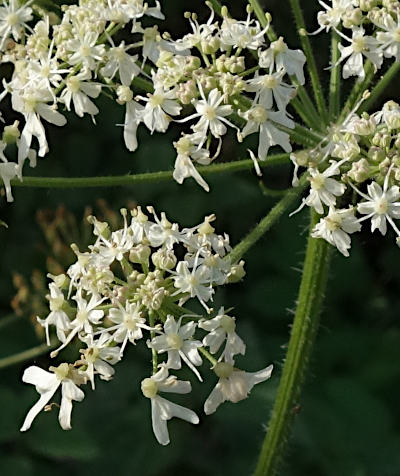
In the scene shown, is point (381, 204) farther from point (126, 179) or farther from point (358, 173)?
point (126, 179)

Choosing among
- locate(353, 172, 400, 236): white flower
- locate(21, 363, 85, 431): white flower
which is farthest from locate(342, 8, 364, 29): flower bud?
locate(21, 363, 85, 431): white flower

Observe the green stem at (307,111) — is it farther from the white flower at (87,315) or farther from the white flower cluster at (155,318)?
the white flower at (87,315)

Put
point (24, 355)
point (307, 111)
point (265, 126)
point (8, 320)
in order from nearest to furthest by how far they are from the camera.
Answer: point (265, 126) → point (307, 111) → point (24, 355) → point (8, 320)

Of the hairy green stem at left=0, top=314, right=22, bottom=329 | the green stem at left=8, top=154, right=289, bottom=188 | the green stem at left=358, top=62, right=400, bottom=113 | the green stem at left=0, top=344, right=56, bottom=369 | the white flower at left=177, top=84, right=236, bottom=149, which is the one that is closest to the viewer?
the white flower at left=177, top=84, right=236, bottom=149

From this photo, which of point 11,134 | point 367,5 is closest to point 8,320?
point 11,134

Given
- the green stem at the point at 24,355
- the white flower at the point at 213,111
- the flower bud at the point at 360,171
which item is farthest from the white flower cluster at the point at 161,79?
the green stem at the point at 24,355

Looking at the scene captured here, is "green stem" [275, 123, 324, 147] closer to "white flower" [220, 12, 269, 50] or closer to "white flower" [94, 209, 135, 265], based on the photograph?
"white flower" [220, 12, 269, 50]
